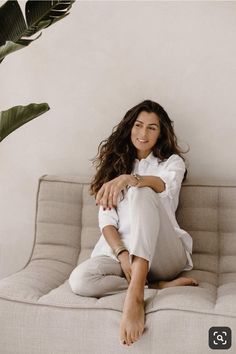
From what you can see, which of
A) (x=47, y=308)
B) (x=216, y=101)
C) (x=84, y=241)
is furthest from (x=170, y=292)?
(x=216, y=101)

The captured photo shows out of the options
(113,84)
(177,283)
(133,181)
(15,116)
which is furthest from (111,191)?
(113,84)

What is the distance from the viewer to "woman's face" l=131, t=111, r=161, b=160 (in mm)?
2770

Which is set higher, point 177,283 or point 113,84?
point 113,84

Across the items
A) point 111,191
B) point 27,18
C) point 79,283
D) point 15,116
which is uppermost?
point 27,18

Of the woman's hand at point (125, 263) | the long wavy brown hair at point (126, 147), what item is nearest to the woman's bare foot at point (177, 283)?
the woman's hand at point (125, 263)

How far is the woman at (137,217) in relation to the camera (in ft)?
7.45

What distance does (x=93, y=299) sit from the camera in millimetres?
2244

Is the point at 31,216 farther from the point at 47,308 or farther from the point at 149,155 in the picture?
the point at 47,308

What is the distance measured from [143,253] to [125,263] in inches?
7.5

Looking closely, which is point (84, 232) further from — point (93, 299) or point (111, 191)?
point (93, 299)

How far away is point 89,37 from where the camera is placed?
3.07 metres

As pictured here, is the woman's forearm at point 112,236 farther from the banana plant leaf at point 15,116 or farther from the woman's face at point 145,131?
the banana plant leaf at point 15,116

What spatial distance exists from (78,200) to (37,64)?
754 millimetres

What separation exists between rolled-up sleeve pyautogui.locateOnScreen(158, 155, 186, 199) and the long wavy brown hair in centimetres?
9
